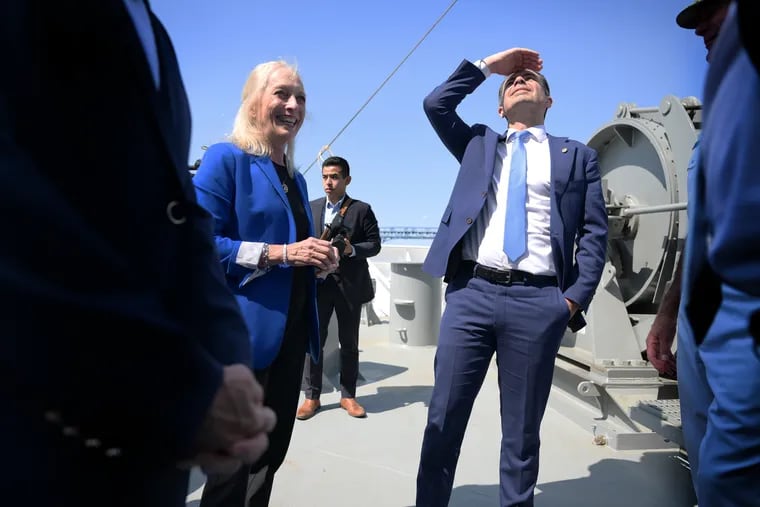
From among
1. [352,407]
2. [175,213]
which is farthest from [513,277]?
[352,407]

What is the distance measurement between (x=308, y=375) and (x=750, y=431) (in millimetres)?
3275

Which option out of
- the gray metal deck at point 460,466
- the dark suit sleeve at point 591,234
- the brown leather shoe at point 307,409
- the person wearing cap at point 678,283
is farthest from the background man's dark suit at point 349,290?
the person wearing cap at point 678,283

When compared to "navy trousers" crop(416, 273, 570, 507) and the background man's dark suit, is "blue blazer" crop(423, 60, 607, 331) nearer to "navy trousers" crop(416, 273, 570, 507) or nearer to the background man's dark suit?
"navy trousers" crop(416, 273, 570, 507)

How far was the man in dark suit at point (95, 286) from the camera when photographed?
1.70ft

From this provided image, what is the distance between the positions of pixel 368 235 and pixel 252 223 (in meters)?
2.48

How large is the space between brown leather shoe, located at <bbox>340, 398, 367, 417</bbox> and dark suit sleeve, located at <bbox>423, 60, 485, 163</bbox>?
2179 millimetres

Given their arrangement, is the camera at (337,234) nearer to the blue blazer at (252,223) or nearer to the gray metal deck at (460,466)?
the blue blazer at (252,223)

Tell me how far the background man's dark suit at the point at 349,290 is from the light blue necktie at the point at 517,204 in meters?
1.95

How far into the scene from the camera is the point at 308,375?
156 inches

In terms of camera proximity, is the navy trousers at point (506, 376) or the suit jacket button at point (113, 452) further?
the navy trousers at point (506, 376)

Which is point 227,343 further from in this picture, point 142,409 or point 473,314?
point 473,314

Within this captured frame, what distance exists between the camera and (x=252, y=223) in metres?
1.77

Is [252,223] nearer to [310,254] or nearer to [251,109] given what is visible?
[310,254]

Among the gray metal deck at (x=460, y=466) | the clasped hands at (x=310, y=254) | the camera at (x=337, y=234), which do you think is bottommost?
the gray metal deck at (x=460, y=466)
